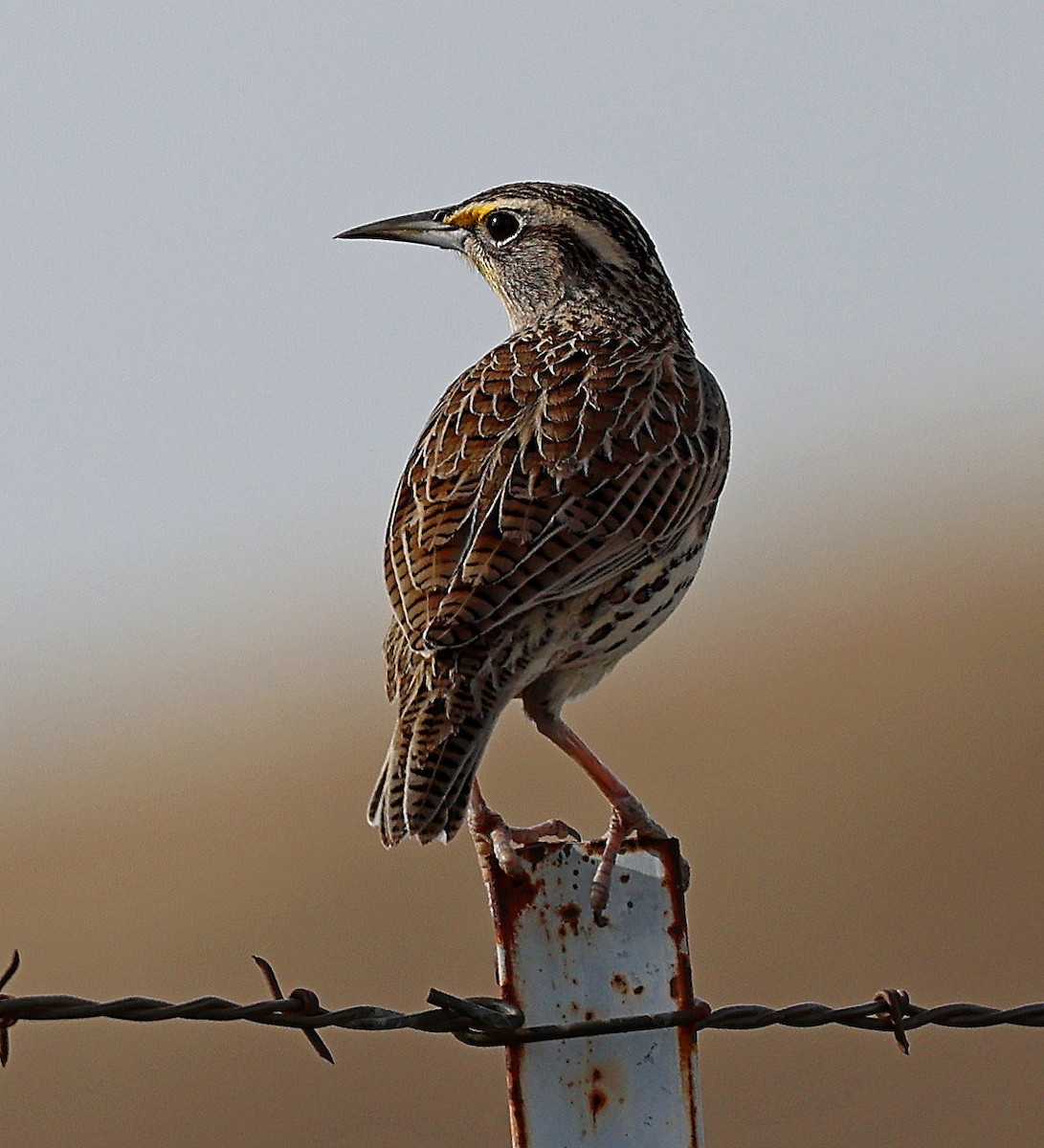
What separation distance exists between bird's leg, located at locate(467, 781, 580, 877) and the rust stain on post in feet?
1.37

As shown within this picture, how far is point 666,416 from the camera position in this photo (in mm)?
6328

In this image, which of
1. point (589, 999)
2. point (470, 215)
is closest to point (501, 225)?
point (470, 215)

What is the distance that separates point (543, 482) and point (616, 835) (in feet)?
3.71

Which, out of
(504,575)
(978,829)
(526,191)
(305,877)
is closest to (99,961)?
(305,877)

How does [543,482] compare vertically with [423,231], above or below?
below

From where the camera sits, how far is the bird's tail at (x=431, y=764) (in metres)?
5.02

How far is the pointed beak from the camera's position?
305 inches

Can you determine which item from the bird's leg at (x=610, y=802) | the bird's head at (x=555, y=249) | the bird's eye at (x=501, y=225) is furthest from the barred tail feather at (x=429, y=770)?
the bird's eye at (x=501, y=225)

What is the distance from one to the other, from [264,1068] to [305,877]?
4708 millimetres

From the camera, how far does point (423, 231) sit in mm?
7816

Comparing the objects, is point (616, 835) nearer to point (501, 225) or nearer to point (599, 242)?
point (599, 242)

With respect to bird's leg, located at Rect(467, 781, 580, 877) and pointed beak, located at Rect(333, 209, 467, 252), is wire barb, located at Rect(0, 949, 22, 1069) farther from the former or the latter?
pointed beak, located at Rect(333, 209, 467, 252)

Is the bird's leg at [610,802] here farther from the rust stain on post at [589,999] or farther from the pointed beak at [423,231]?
the pointed beak at [423,231]

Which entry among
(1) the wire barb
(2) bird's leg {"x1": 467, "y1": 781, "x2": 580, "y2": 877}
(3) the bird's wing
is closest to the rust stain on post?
(2) bird's leg {"x1": 467, "y1": 781, "x2": 580, "y2": 877}
